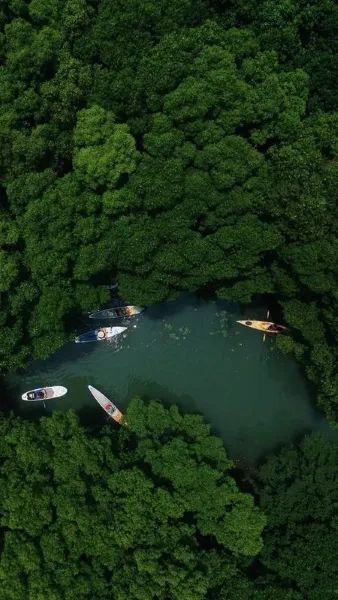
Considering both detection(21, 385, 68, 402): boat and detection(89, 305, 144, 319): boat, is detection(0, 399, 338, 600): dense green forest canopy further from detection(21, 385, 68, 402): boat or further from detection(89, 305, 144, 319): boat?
detection(89, 305, 144, 319): boat

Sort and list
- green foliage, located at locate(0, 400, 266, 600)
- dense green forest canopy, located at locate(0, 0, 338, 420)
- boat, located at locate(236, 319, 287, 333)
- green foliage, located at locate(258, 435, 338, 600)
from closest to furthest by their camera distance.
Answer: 1. dense green forest canopy, located at locate(0, 0, 338, 420)
2. green foliage, located at locate(0, 400, 266, 600)
3. green foliage, located at locate(258, 435, 338, 600)
4. boat, located at locate(236, 319, 287, 333)

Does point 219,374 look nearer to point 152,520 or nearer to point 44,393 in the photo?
point 152,520

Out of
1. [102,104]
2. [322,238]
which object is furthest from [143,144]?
[322,238]

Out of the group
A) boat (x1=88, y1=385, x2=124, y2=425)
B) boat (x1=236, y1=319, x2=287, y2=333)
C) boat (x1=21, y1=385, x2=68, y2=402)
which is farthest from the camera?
boat (x1=21, y1=385, x2=68, y2=402)

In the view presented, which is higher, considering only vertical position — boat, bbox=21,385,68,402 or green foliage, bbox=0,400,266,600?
boat, bbox=21,385,68,402

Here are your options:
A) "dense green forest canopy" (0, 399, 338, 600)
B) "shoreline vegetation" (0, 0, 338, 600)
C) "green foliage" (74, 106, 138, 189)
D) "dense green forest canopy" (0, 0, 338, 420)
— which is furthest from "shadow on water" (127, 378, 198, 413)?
"green foliage" (74, 106, 138, 189)

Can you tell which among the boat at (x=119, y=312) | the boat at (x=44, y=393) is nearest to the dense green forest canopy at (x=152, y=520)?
the boat at (x=44, y=393)
